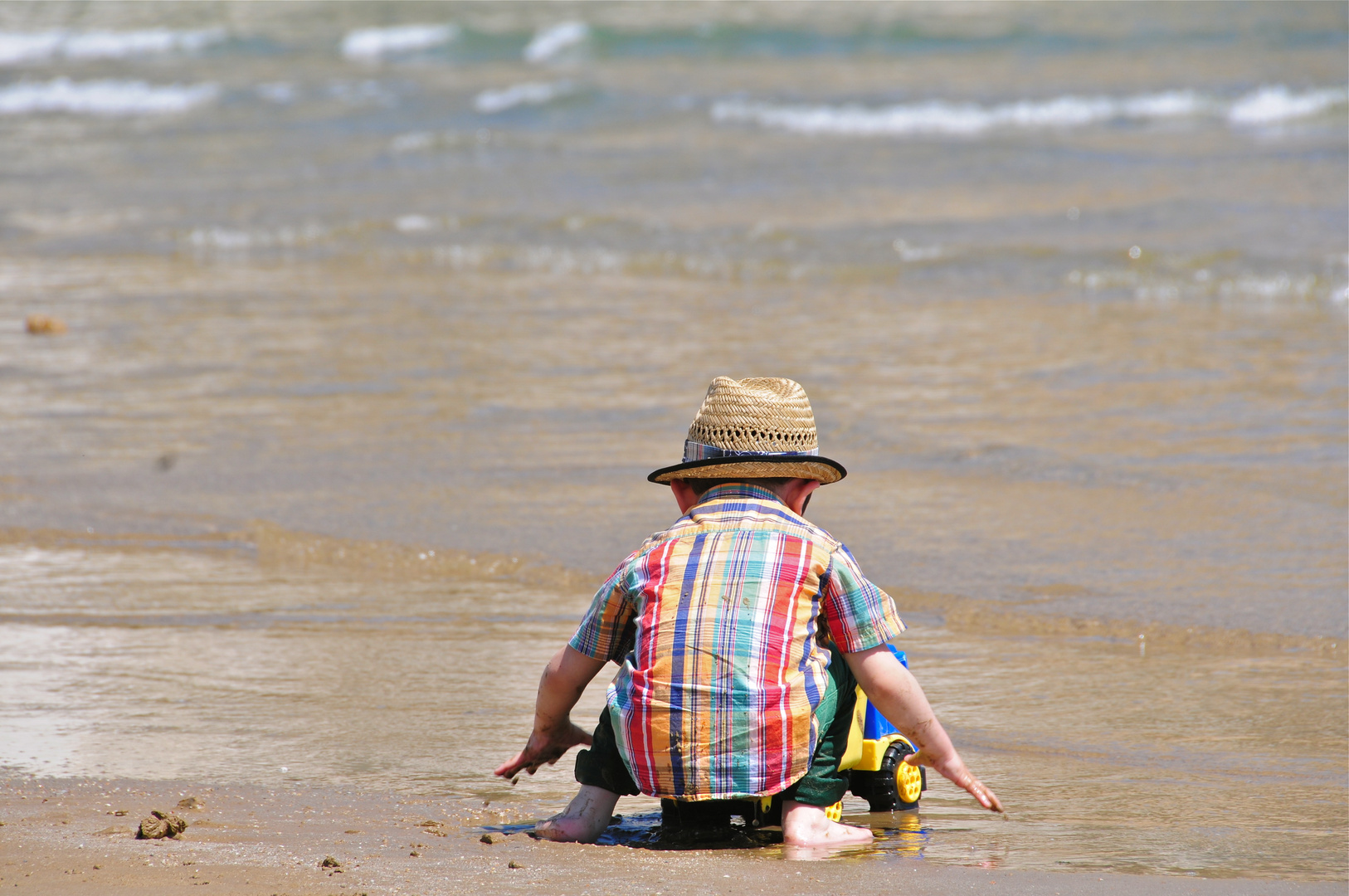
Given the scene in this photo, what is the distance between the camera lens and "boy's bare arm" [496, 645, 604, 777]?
8.45 feet

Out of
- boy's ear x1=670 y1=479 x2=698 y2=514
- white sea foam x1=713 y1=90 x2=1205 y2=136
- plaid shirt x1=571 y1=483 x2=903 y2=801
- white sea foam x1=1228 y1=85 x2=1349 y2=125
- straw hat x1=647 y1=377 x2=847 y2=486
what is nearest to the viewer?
plaid shirt x1=571 y1=483 x2=903 y2=801

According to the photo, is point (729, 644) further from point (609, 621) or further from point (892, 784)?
point (892, 784)

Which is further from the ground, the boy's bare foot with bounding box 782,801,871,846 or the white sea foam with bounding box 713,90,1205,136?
the white sea foam with bounding box 713,90,1205,136

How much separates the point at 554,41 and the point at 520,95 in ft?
19.4

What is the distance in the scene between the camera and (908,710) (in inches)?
97.5

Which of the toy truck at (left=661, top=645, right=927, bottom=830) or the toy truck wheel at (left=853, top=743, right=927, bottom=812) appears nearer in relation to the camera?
the toy truck at (left=661, top=645, right=927, bottom=830)

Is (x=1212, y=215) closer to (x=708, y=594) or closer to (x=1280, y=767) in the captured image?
(x=1280, y=767)

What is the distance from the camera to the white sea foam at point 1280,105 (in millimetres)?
17125

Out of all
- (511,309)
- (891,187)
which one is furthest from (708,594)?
(891,187)

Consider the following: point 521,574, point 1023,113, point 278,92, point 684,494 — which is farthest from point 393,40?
point 684,494

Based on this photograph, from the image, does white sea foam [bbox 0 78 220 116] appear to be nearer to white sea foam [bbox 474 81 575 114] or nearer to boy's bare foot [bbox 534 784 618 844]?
white sea foam [bbox 474 81 575 114]

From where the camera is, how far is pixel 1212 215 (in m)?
11.2

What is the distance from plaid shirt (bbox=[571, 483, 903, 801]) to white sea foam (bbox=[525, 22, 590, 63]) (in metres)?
23.8

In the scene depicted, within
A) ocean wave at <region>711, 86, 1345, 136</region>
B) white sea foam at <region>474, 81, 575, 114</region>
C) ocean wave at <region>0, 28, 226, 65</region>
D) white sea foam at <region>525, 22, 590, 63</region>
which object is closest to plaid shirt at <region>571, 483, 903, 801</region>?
ocean wave at <region>711, 86, 1345, 136</region>
